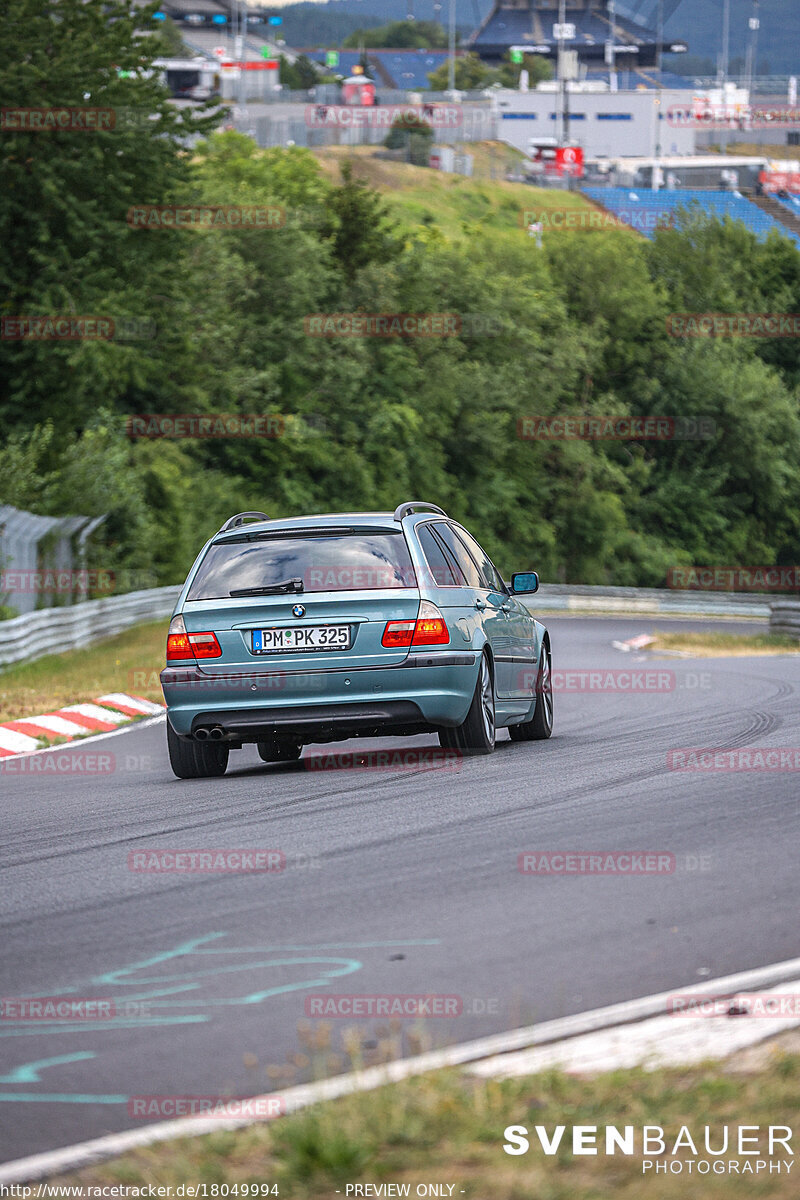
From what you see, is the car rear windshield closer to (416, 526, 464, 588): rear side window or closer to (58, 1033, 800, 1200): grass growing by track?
(416, 526, 464, 588): rear side window

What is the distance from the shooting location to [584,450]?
74125 mm

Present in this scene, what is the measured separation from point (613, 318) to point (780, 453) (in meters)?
9.86

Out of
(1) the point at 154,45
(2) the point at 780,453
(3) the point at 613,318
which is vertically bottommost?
(2) the point at 780,453

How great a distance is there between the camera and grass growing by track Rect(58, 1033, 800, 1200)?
11.7 feet

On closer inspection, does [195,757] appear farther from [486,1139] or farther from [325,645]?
[486,1139]

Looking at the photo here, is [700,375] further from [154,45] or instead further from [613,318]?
[154,45]

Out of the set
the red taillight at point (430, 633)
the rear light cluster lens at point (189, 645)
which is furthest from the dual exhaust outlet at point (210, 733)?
the red taillight at point (430, 633)

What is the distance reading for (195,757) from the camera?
11.3 m

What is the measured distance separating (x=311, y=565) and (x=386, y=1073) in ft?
22.9

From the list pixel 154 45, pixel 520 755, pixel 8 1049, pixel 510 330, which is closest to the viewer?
pixel 8 1049

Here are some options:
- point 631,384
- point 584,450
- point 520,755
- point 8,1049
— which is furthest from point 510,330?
point 8,1049

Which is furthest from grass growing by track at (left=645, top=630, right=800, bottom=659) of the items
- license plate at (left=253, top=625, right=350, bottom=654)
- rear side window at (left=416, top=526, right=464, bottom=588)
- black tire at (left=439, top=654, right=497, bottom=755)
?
license plate at (left=253, top=625, right=350, bottom=654)

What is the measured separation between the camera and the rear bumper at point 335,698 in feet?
34.9

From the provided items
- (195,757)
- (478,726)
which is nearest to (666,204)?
(478,726)
